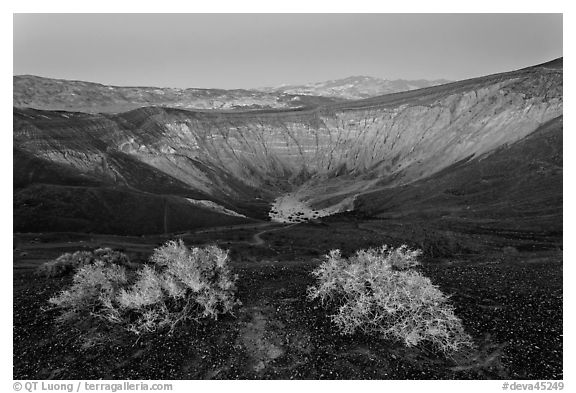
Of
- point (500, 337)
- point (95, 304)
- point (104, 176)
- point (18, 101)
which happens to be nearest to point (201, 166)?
point (104, 176)

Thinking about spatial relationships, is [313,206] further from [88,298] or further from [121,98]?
[121,98]

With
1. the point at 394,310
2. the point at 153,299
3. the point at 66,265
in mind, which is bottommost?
the point at 66,265

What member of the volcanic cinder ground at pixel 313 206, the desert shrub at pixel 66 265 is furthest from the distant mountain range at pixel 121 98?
the desert shrub at pixel 66 265

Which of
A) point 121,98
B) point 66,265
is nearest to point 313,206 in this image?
point 66,265

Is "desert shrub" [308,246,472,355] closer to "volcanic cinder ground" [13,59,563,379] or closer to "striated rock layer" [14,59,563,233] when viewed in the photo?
"volcanic cinder ground" [13,59,563,379]

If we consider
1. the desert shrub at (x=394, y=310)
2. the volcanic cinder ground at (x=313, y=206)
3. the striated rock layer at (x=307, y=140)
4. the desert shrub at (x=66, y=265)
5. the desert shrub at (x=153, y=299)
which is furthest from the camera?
the striated rock layer at (x=307, y=140)

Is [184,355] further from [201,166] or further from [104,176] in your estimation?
[201,166]

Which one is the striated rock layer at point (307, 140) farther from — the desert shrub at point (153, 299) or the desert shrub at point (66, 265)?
the desert shrub at point (153, 299)
